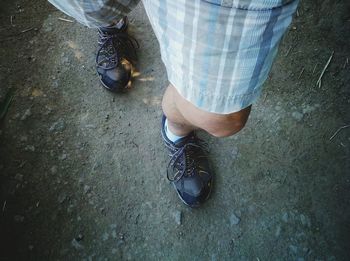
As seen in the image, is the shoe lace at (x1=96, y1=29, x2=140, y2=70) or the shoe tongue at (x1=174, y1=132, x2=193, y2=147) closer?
the shoe tongue at (x1=174, y1=132, x2=193, y2=147)

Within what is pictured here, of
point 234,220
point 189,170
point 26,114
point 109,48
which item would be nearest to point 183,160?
point 189,170

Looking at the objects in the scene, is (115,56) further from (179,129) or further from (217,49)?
(217,49)

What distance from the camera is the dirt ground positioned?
4.67ft

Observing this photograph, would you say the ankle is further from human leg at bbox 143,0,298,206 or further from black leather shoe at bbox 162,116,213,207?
human leg at bbox 143,0,298,206

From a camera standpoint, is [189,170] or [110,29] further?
[110,29]

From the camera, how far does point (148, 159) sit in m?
1.57

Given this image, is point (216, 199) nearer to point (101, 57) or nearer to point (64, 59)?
point (101, 57)

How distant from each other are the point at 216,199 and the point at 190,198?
133 millimetres

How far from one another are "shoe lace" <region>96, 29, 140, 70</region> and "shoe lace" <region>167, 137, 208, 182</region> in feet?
1.71

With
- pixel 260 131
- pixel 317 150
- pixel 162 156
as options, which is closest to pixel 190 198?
pixel 162 156

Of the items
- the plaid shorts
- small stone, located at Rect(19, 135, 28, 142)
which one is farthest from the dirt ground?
the plaid shorts

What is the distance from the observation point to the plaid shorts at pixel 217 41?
2.24ft

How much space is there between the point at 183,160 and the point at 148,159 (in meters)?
0.18

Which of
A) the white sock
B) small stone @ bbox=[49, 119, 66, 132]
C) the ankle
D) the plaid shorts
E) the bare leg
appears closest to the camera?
the plaid shorts
